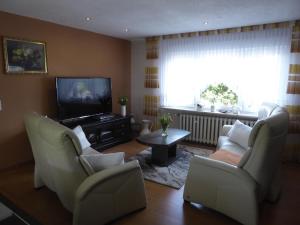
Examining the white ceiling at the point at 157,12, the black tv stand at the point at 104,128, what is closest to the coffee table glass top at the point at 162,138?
the black tv stand at the point at 104,128

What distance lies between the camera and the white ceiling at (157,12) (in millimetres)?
2711

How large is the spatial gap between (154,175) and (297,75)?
9.35 ft

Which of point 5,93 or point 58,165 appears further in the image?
point 5,93

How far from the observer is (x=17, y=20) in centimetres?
326

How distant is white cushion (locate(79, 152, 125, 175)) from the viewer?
1972mm

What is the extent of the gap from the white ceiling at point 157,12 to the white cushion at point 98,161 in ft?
6.08

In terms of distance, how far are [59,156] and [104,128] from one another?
2367 millimetres

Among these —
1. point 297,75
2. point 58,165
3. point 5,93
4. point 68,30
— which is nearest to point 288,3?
point 297,75

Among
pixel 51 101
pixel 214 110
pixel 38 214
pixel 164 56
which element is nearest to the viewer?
pixel 38 214

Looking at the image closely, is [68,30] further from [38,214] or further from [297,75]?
[297,75]

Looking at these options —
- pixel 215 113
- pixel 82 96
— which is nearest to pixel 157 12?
pixel 82 96

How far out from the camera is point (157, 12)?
122 inches

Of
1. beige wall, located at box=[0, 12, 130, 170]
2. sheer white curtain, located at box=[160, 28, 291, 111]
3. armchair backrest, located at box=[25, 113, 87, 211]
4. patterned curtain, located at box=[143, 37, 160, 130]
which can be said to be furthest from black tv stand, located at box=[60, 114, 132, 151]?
armchair backrest, located at box=[25, 113, 87, 211]

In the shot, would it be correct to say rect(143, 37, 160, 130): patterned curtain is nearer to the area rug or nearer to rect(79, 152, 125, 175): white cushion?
the area rug
